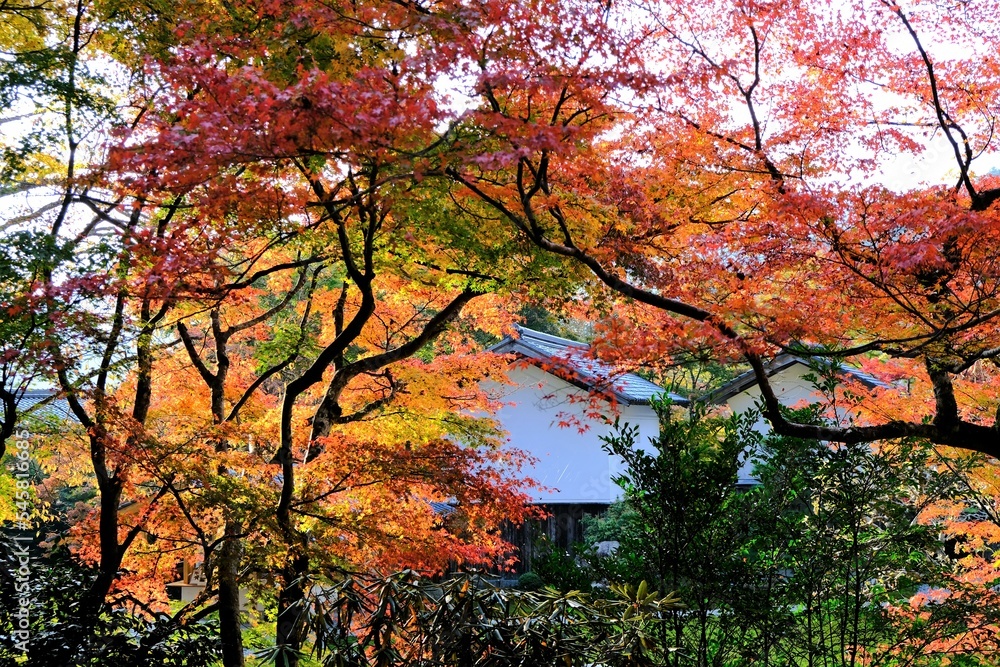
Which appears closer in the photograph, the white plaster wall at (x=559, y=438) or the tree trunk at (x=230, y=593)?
the tree trunk at (x=230, y=593)

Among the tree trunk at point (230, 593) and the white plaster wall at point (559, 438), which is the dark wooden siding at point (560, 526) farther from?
the tree trunk at point (230, 593)

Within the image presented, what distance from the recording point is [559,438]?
18.2 meters

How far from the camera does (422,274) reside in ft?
28.0

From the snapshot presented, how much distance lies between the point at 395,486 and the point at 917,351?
15.9 ft

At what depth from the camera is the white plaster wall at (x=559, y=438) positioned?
17.7 m

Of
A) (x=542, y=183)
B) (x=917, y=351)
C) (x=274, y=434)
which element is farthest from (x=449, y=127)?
(x=274, y=434)

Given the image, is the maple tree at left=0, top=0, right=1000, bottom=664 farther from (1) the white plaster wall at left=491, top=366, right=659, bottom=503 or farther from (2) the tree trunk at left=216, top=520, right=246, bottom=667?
(1) the white plaster wall at left=491, top=366, right=659, bottom=503

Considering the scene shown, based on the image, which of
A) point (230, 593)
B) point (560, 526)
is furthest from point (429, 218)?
point (560, 526)

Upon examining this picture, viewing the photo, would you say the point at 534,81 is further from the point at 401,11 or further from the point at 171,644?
the point at 171,644

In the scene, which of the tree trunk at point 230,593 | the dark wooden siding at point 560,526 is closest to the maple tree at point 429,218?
the tree trunk at point 230,593

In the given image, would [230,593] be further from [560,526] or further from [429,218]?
[560,526]

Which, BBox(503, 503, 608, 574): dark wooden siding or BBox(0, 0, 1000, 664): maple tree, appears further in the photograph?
BBox(503, 503, 608, 574): dark wooden siding

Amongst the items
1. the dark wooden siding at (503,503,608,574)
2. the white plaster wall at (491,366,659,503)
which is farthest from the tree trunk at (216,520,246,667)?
the white plaster wall at (491,366,659,503)

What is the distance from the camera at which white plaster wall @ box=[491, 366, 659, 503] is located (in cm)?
1769
